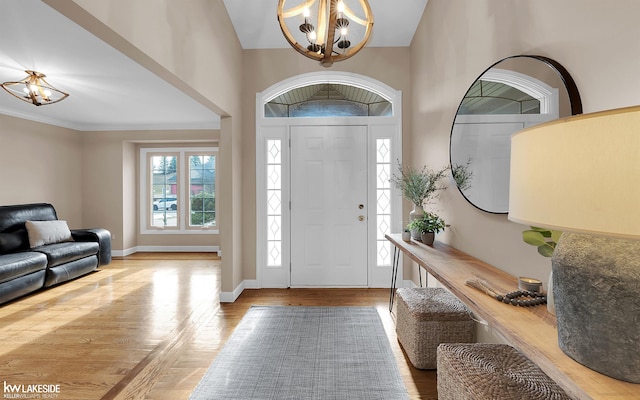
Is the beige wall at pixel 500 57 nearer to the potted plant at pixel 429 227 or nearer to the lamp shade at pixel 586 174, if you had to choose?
the potted plant at pixel 429 227

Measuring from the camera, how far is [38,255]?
3.93 m

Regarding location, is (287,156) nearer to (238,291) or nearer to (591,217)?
(238,291)

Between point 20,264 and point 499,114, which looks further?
point 20,264

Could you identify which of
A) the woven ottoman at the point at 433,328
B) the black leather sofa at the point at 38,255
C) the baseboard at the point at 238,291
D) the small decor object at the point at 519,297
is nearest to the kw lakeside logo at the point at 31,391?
the baseboard at the point at 238,291

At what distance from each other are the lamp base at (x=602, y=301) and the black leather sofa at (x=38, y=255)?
4.95m

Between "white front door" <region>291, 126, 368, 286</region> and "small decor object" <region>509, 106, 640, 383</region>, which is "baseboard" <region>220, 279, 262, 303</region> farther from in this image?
"small decor object" <region>509, 106, 640, 383</region>

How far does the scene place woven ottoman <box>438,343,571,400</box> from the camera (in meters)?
1.27

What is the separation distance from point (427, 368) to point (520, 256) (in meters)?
1.10

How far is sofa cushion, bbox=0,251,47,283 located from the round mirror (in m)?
4.80

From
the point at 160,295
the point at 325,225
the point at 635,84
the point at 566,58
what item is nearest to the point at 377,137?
the point at 325,225

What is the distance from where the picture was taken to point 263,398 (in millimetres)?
1942

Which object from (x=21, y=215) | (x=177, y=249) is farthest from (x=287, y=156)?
(x=21, y=215)

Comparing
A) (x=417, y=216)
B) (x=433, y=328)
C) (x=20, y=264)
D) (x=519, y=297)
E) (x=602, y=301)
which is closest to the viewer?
(x=602, y=301)

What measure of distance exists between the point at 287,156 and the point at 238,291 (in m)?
1.79
